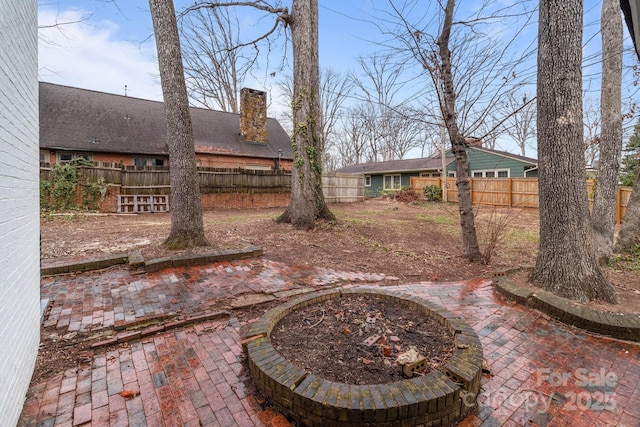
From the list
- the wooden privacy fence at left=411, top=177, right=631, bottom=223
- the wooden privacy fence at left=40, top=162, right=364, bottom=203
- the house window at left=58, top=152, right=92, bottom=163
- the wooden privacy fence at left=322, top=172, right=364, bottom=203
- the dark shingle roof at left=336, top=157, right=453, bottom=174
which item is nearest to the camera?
the wooden privacy fence at left=40, top=162, right=364, bottom=203

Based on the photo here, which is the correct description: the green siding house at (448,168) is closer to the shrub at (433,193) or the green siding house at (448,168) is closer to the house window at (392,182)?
the house window at (392,182)

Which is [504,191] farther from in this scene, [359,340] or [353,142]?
[353,142]

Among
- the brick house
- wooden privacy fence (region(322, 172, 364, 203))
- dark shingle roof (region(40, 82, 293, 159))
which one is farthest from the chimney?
wooden privacy fence (region(322, 172, 364, 203))

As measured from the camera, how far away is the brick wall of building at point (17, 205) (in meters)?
1.58

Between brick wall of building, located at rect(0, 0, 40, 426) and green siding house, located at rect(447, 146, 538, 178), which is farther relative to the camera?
green siding house, located at rect(447, 146, 538, 178)

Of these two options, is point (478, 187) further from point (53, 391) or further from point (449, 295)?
point (53, 391)

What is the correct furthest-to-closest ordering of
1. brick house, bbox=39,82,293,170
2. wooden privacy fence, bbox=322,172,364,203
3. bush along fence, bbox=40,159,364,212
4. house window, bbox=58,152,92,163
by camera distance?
wooden privacy fence, bbox=322,172,364,203 → brick house, bbox=39,82,293,170 → house window, bbox=58,152,92,163 → bush along fence, bbox=40,159,364,212

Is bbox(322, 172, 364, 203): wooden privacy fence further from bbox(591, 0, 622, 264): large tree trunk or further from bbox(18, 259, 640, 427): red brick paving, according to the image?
bbox(18, 259, 640, 427): red brick paving

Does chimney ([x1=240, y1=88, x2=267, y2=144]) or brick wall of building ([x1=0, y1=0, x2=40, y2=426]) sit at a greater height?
chimney ([x1=240, y1=88, x2=267, y2=144])

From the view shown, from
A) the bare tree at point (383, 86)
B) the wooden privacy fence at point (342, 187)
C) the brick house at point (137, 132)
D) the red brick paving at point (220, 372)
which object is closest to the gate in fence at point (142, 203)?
the brick house at point (137, 132)

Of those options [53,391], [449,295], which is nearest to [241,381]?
[53,391]

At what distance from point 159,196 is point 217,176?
2494 millimetres

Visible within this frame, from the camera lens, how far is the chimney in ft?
55.8

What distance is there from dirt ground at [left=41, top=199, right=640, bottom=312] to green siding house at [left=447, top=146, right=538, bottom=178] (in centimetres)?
1113
